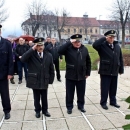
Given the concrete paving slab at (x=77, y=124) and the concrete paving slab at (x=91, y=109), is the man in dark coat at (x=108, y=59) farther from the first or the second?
the concrete paving slab at (x=77, y=124)

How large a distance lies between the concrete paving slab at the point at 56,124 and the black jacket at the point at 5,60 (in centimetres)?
126

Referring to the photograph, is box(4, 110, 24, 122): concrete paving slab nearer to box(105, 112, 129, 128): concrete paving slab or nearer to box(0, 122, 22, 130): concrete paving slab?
box(0, 122, 22, 130): concrete paving slab

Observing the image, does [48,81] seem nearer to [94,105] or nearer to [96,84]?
[94,105]

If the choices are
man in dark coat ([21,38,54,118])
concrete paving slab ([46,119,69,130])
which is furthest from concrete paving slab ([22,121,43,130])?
man in dark coat ([21,38,54,118])

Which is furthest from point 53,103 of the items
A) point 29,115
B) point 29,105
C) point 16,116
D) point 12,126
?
point 12,126

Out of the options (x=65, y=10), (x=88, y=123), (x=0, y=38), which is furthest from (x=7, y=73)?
(x=65, y=10)

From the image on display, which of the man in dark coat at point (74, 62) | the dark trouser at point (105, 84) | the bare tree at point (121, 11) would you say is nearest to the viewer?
the man in dark coat at point (74, 62)

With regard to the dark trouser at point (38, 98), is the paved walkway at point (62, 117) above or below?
below

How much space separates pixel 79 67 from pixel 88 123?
47.2 inches

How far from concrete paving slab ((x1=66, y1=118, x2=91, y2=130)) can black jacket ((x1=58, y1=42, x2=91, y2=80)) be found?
0.90 m

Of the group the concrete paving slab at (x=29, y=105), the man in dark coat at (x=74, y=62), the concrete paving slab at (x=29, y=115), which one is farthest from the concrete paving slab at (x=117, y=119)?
the concrete paving slab at (x=29, y=105)

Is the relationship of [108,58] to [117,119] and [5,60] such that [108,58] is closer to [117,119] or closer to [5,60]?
[117,119]

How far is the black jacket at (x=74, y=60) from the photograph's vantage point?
4.39 meters

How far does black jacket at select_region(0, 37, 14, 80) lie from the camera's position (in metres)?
4.00
